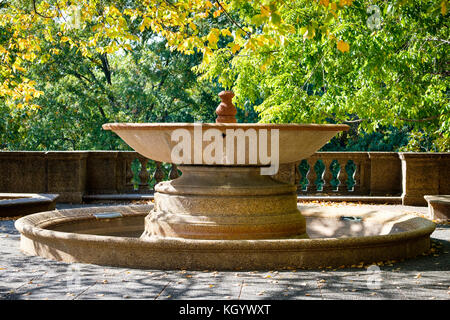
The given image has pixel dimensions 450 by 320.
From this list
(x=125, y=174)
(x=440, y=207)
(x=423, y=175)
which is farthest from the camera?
(x=125, y=174)

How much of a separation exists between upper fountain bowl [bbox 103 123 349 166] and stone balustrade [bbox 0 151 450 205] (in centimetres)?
647

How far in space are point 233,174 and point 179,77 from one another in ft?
64.6

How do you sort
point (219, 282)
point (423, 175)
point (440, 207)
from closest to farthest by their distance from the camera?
point (219, 282) → point (440, 207) → point (423, 175)

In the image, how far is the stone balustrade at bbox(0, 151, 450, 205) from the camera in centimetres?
1348

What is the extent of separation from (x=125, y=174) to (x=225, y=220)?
7.72 meters

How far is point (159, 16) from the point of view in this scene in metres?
12.3

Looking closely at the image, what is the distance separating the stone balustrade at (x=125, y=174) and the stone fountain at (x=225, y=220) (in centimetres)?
539

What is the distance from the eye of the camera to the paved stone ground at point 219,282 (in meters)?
4.95

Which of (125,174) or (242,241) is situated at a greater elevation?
(125,174)

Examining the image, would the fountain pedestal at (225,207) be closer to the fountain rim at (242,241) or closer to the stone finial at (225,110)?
the fountain rim at (242,241)

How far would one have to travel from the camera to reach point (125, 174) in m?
14.5

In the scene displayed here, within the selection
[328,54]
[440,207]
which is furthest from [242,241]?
[328,54]

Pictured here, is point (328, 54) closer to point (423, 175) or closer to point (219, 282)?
point (423, 175)

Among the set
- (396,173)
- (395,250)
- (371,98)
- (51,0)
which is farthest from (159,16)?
(51,0)
